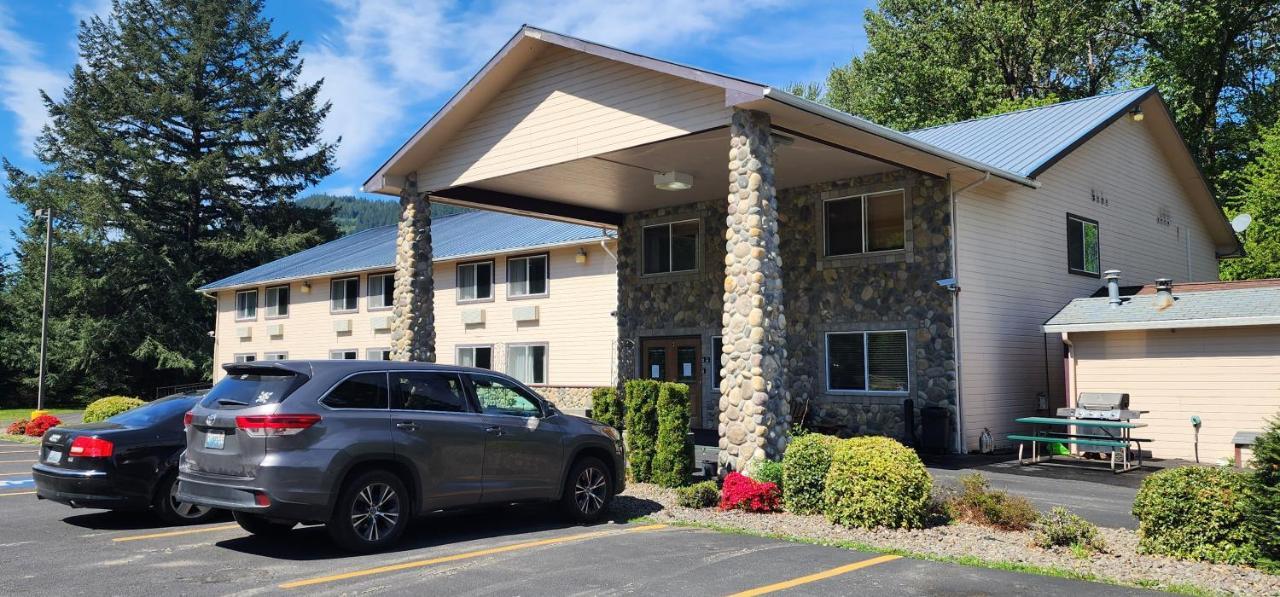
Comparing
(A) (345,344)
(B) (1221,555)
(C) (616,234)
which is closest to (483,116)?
(C) (616,234)

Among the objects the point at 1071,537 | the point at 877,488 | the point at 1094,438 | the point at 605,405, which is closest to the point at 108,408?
the point at 605,405

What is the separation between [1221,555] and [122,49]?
191ft

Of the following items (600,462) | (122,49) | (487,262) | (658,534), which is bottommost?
(658,534)

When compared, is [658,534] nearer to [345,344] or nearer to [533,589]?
[533,589]

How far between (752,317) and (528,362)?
15815mm

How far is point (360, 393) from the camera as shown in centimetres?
824

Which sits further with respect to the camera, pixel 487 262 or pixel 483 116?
pixel 487 262

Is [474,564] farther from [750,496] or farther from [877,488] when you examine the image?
[877,488]

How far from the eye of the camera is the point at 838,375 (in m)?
18.1

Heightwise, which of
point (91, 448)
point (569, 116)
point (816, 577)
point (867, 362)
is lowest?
point (816, 577)

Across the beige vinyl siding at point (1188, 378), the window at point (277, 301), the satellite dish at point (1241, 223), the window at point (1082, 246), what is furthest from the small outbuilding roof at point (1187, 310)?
the window at point (277, 301)

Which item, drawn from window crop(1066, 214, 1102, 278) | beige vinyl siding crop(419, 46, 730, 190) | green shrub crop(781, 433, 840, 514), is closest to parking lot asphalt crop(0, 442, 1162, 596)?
green shrub crop(781, 433, 840, 514)

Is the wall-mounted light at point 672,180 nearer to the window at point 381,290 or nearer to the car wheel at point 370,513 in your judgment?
the car wheel at point 370,513

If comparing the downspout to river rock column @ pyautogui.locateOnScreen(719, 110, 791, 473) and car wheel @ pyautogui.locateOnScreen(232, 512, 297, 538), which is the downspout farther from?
car wheel @ pyautogui.locateOnScreen(232, 512, 297, 538)
